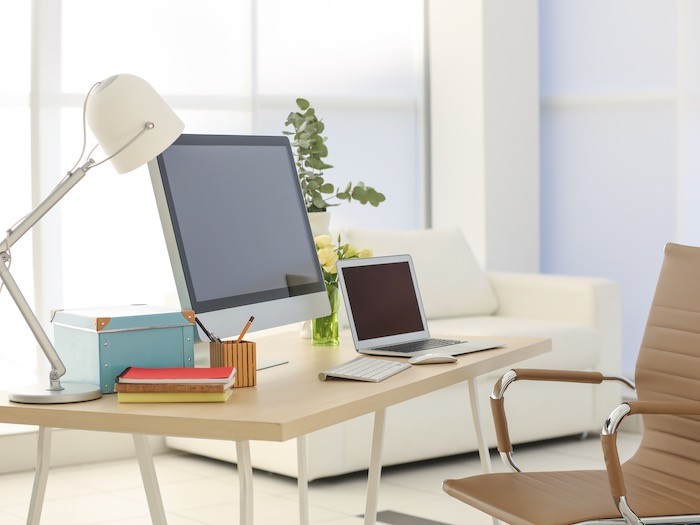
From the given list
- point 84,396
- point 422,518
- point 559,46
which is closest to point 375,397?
point 84,396

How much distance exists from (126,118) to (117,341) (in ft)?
1.30

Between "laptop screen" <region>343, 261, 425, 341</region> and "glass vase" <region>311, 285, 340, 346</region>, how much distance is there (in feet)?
0.45

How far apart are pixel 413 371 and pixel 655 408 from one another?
49 centimetres

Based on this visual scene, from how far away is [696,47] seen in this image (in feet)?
16.8

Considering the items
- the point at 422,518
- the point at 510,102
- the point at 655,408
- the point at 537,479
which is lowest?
the point at 422,518

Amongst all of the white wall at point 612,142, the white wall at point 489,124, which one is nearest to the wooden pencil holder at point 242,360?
the white wall at point 489,124

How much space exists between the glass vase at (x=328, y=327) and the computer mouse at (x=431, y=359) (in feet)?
1.35

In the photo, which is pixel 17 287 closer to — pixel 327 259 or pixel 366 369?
pixel 366 369

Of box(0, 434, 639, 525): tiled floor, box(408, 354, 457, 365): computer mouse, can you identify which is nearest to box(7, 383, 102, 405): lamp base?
box(408, 354, 457, 365): computer mouse

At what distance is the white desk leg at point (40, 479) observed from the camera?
216cm

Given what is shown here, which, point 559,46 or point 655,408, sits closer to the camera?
point 655,408

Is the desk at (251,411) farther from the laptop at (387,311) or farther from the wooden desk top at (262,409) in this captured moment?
the laptop at (387,311)

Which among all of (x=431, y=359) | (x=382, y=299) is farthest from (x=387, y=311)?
(x=431, y=359)

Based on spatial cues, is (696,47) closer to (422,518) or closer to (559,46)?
(559,46)
